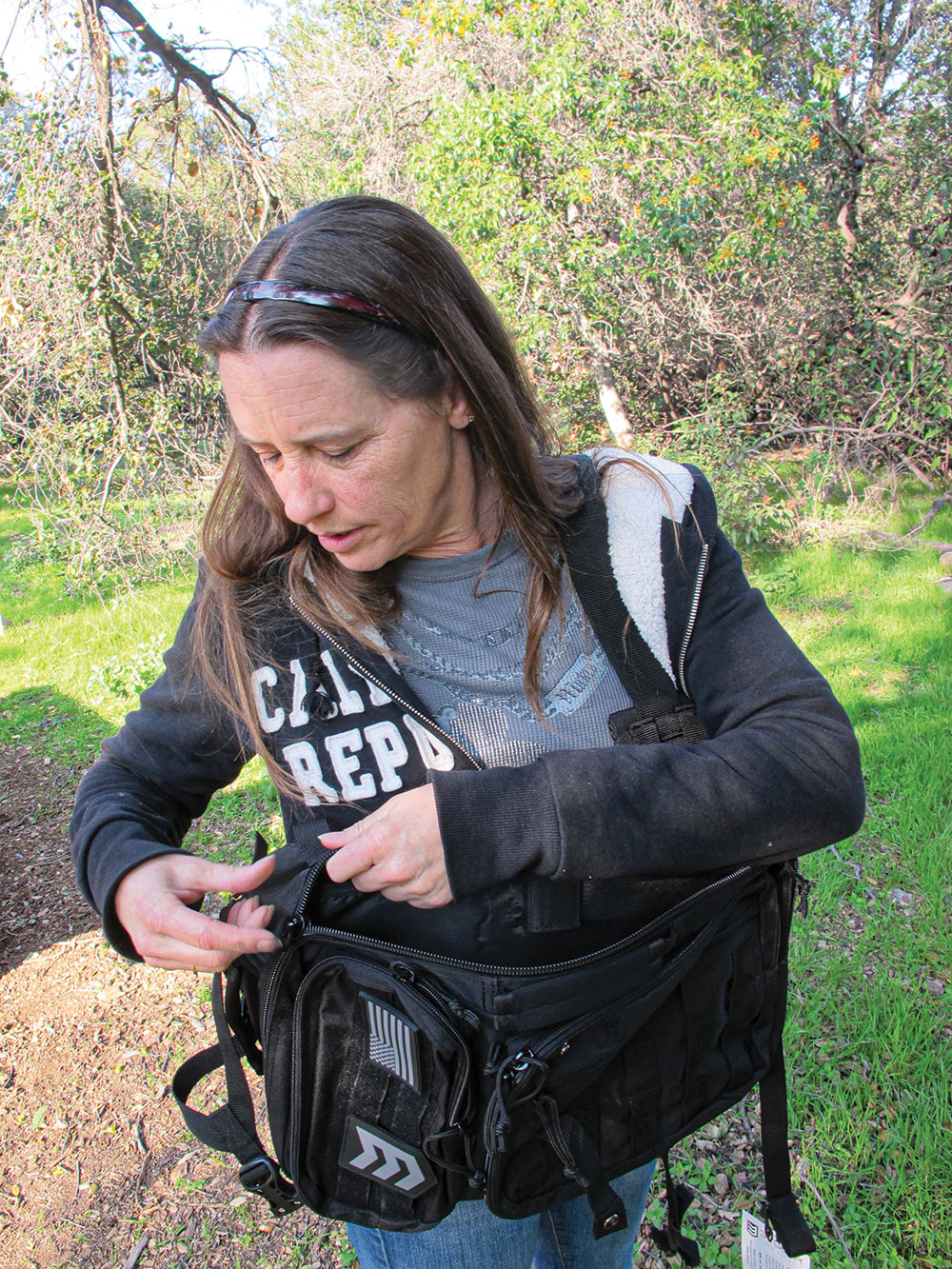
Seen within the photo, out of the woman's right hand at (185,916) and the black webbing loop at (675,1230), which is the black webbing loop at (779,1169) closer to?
the black webbing loop at (675,1230)

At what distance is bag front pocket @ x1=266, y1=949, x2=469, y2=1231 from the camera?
1.19m

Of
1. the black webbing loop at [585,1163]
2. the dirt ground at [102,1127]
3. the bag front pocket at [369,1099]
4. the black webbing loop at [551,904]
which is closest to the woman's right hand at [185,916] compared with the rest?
the bag front pocket at [369,1099]

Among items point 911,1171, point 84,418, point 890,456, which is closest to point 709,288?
point 890,456

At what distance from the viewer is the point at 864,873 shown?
365 cm

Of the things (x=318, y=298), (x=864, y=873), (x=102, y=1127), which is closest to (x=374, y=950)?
(x=318, y=298)

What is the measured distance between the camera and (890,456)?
839 cm

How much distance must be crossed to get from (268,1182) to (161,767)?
2.09ft

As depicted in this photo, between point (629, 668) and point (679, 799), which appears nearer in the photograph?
point (679, 799)

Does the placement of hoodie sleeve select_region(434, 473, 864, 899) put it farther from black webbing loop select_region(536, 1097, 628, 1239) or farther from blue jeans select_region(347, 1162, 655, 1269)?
blue jeans select_region(347, 1162, 655, 1269)

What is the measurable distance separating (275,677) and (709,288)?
865cm

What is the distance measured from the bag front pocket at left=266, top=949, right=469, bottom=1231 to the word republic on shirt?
10.2 inches

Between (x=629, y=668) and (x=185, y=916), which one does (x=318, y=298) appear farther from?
(x=185, y=916)

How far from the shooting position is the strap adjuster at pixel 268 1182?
1245 millimetres

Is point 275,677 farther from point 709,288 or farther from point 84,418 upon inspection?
point 709,288
